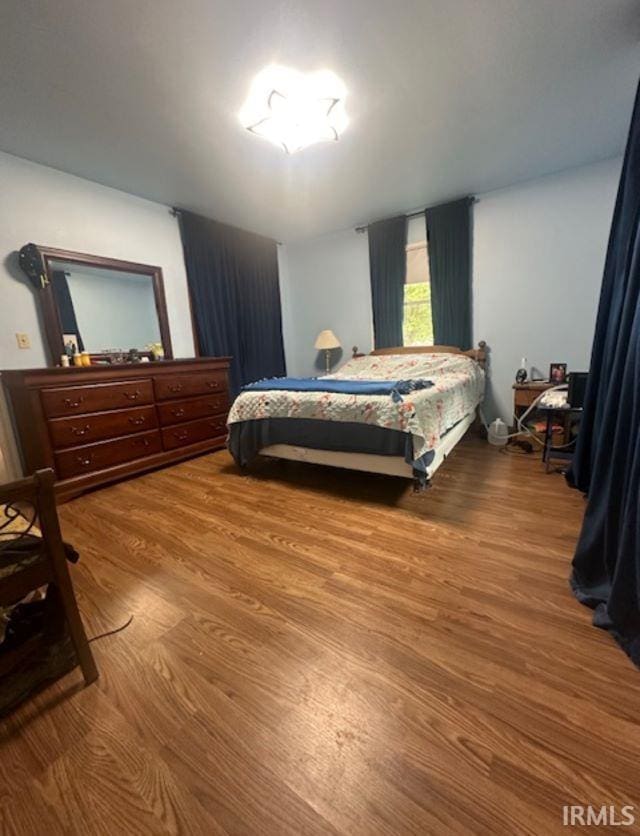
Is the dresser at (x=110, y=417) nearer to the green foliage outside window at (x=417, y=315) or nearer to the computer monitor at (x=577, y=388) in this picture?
the green foliage outside window at (x=417, y=315)

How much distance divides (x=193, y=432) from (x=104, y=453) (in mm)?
799

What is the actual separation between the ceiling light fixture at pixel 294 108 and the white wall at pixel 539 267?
192 cm

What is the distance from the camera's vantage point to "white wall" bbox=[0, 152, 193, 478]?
7.90 feet

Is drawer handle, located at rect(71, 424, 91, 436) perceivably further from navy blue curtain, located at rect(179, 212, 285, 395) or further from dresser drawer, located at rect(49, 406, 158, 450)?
navy blue curtain, located at rect(179, 212, 285, 395)

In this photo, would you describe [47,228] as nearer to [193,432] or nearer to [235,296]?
[235,296]

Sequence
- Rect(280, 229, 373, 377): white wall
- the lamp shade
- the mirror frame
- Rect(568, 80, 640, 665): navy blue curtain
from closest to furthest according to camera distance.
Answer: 1. Rect(568, 80, 640, 665): navy blue curtain
2. the mirror frame
3. Rect(280, 229, 373, 377): white wall
4. the lamp shade

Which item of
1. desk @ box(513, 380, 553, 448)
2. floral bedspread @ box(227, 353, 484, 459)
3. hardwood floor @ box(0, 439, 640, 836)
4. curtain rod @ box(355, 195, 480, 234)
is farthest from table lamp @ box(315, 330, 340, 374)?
hardwood floor @ box(0, 439, 640, 836)

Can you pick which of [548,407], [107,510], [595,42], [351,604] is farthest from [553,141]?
[107,510]

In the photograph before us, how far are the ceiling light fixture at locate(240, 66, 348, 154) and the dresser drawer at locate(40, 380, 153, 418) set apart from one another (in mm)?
2051

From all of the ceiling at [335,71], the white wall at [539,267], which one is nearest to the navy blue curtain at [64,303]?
the ceiling at [335,71]

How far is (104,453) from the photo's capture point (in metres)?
2.59

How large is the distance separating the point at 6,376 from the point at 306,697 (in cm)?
275

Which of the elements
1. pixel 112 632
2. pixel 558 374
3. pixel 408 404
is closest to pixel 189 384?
pixel 408 404

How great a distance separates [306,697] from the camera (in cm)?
100
